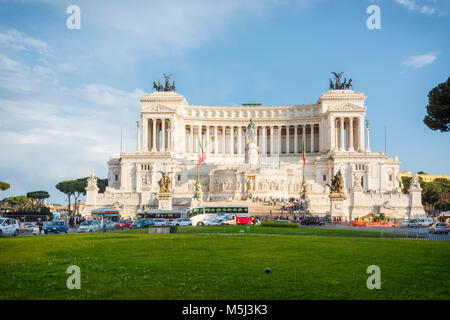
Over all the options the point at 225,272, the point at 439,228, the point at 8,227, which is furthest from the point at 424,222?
the point at 225,272

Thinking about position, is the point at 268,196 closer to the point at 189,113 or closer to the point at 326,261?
the point at 189,113

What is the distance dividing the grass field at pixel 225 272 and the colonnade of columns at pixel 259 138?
3901 inches

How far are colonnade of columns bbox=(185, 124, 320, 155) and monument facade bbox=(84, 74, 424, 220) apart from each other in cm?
28

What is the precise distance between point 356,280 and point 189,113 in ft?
366

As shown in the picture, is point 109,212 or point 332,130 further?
point 332,130

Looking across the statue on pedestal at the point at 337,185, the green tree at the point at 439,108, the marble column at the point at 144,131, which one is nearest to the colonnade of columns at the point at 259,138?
the marble column at the point at 144,131

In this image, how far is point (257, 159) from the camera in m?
98.0

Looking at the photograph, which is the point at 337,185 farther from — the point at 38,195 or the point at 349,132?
the point at 38,195

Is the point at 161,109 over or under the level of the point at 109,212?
over

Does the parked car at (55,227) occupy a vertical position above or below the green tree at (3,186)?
below

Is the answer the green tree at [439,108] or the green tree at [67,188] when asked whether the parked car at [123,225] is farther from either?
the green tree at [67,188]

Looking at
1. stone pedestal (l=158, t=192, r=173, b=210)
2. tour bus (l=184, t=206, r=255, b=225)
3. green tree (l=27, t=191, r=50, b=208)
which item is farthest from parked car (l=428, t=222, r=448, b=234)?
green tree (l=27, t=191, r=50, b=208)

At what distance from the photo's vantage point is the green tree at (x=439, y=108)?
38031 millimetres

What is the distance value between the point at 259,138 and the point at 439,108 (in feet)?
284
